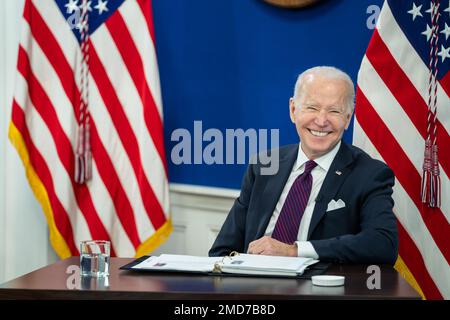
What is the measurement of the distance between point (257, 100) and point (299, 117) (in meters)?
0.82

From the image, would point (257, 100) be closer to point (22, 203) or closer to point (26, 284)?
point (22, 203)

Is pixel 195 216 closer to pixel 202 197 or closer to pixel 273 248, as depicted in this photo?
pixel 202 197

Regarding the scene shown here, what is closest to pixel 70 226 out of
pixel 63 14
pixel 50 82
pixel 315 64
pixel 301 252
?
pixel 50 82

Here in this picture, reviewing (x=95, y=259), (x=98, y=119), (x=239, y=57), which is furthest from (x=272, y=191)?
(x=98, y=119)

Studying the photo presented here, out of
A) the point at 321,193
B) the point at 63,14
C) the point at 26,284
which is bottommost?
the point at 26,284

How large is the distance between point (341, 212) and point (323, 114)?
1.28 feet

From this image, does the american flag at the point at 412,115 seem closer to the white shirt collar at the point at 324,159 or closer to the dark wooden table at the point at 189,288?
the white shirt collar at the point at 324,159

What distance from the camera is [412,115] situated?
3.21m

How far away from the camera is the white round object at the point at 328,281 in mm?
2055

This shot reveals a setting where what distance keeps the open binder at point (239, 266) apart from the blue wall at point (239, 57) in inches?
53.2

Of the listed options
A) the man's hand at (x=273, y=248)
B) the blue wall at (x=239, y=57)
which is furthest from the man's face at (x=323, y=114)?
the blue wall at (x=239, y=57)

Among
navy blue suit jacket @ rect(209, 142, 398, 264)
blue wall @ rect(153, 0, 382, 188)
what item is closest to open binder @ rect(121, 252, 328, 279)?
navy blue suit jacket @ rect(209, 142, 398, 264)

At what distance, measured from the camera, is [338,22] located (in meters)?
3.52

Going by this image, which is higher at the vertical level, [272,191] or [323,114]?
[323,114]
